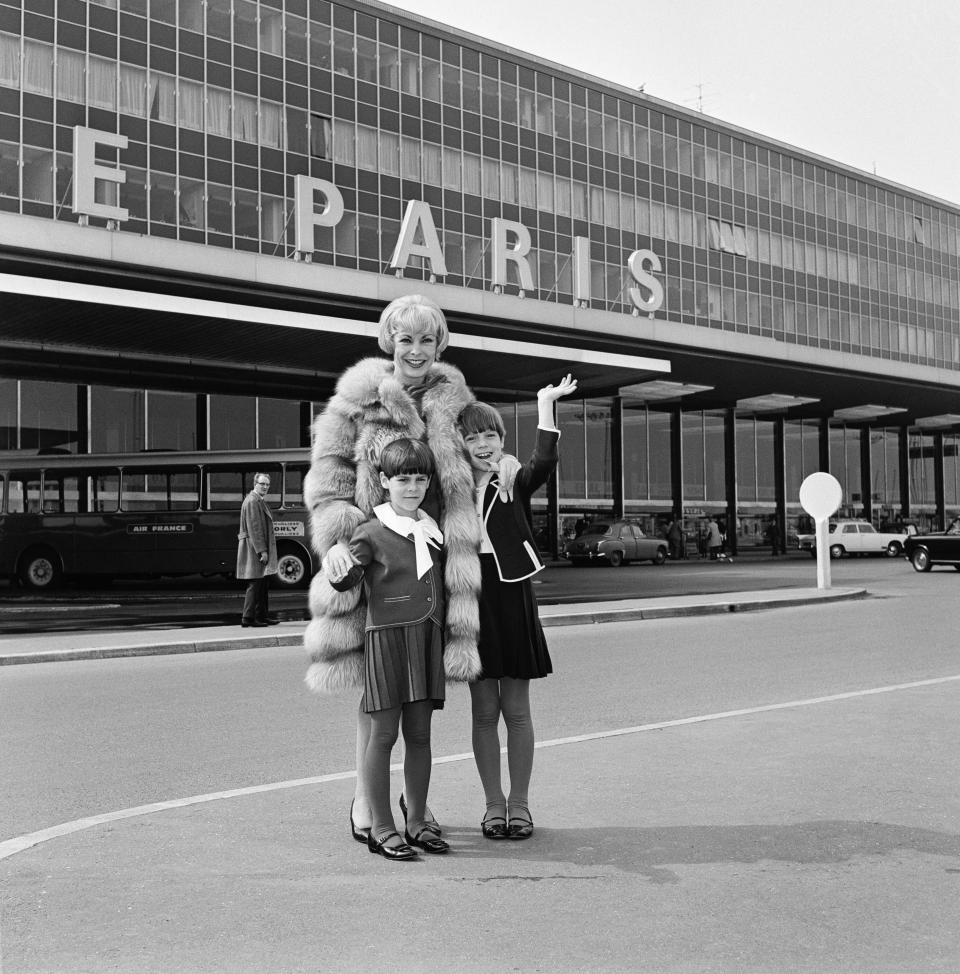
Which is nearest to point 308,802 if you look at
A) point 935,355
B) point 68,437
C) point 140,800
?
point 140,800

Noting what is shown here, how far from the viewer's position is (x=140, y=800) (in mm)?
5609

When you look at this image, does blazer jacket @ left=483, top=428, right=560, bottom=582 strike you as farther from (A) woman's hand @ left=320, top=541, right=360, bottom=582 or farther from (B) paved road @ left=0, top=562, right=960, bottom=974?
(B) paved road @ left=0, top=562, right=960, bottom=974

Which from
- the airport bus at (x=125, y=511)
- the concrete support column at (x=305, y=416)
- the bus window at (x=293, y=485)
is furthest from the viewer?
the concrete support column at (x=305, y=416)

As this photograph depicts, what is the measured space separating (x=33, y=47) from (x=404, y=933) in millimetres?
34755

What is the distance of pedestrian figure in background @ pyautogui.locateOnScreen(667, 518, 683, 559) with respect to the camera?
1786 inches

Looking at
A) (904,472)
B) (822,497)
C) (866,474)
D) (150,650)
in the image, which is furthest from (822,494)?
(904,472)

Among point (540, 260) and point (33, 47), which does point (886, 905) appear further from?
point (540, 260)

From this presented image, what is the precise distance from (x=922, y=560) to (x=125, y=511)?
20.5m

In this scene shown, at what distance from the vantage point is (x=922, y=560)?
99.5 feet

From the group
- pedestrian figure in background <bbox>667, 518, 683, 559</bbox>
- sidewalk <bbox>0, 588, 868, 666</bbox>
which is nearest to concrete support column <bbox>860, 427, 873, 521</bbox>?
pedestrian figure in background <bbox>667, 518, 683, 559</bbox>

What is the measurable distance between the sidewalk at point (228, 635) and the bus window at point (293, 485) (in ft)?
28.8

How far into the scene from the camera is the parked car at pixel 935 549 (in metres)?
29.5

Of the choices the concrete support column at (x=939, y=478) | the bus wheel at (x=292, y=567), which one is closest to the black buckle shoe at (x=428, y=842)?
the bus wheel at (x=292, y=567)

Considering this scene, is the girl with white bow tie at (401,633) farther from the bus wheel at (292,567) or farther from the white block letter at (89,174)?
the white block letter at (89,174)
